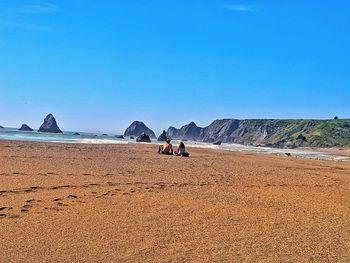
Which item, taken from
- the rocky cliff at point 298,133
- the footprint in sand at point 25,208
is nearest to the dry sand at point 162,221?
the footprint in sand at point 25,208

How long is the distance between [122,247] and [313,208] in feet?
22.0

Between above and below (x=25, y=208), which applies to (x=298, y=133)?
above

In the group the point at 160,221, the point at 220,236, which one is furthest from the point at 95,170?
the point at 220,236

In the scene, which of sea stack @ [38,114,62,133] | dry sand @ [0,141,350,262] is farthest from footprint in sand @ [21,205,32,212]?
sea stack @ [38,114,62,133]

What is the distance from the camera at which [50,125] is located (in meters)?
180

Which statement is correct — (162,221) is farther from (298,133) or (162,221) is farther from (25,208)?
(298,133)

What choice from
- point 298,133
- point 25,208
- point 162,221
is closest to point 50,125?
point 298,133

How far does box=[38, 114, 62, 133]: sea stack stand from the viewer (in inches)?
7052

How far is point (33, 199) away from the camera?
1066 centimetres

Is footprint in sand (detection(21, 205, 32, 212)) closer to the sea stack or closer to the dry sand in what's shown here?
the dry sand

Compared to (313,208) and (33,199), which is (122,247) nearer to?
(33,199)

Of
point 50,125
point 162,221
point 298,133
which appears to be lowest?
point 162,221

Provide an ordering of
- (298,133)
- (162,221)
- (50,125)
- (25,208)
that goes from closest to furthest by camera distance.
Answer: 1. (162,221)
2. (25,208)
3. (298,133)
4. (50,125)

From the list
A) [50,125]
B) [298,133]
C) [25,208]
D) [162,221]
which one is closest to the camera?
[162,221]
